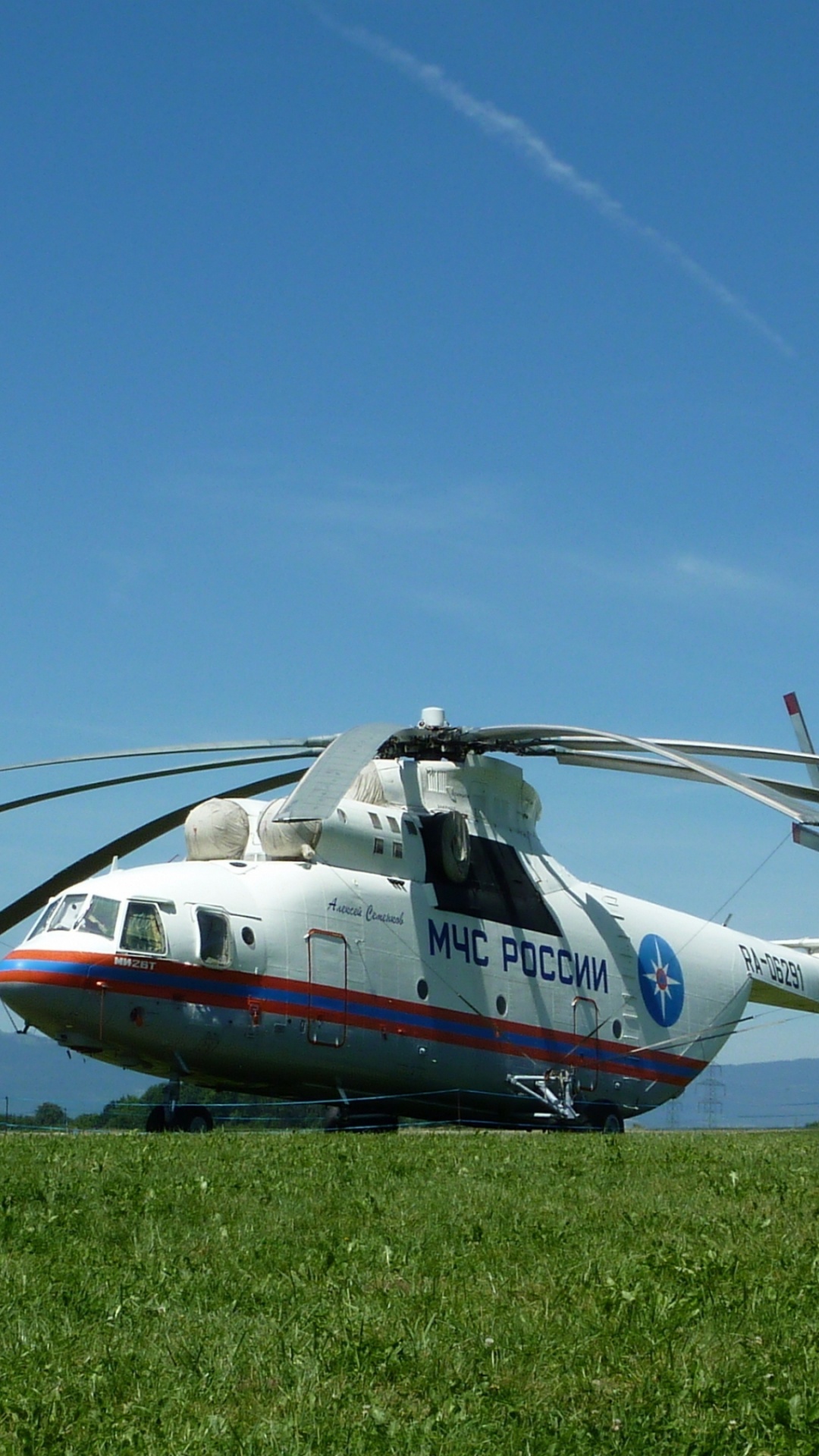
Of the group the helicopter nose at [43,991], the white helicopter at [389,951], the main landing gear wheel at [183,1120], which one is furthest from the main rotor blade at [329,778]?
the main landing gear wheel at [183,1120]

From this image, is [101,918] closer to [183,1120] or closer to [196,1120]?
[183,1120]

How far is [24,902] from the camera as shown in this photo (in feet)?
80.8

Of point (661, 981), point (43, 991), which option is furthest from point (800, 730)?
point (43, 991)

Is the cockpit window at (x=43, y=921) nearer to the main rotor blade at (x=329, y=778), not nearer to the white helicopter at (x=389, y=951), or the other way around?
the white helicopter at (x=389, y=951)

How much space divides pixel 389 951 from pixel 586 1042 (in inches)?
201

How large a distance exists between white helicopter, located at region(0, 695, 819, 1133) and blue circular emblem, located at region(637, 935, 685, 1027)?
0.05 meters

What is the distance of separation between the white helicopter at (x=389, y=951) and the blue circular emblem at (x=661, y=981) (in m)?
0.05

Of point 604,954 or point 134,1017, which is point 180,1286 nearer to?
point 134,1017

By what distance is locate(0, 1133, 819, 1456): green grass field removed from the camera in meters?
6.15

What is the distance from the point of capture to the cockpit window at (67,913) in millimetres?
21453

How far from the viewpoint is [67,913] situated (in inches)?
852

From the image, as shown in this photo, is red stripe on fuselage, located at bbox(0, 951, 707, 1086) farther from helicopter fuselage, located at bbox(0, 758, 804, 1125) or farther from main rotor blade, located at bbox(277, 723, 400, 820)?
main rotor blade, located at bbox(277, 723, 400, 820)

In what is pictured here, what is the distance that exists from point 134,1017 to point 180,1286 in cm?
1277

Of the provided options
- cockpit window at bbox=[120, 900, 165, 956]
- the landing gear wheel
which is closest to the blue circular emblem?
the landing gear wheel
